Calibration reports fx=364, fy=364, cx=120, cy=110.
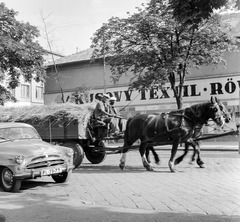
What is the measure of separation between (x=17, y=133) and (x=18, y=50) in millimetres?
17558

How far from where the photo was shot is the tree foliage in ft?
83.3

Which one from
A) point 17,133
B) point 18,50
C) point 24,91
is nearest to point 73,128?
point 17,133

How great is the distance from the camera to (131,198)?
6930 millimetres

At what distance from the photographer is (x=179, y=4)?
5.64m

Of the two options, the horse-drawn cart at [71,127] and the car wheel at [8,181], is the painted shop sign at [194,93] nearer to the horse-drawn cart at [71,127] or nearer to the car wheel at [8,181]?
the horse-drawn cart at [71,127]

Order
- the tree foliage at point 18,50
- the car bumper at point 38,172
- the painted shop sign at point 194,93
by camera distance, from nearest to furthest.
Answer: the car bumper at point 38,172 < the tree foliage at point 18,50 < the painted shop sign at point 194,93

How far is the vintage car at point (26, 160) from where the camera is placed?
802 centimetres

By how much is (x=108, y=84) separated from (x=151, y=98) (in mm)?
4883

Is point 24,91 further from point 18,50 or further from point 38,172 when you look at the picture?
point 38,172

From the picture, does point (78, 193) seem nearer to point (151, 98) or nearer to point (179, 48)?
point (179, 48)

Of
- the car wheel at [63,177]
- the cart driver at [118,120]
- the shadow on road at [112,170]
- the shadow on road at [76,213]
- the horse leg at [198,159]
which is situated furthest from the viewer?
the cart driver at [118,120]

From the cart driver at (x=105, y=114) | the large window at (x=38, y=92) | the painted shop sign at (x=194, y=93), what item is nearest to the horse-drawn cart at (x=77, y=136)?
the cart driver at (x=105, y=114)

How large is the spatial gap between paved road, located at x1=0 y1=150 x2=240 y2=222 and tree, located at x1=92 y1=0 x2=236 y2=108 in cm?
1138

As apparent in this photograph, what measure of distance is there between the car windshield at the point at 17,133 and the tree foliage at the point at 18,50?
632 inches
